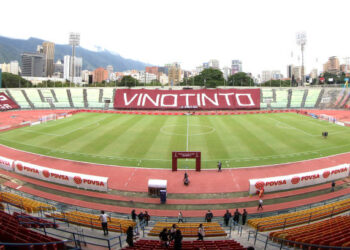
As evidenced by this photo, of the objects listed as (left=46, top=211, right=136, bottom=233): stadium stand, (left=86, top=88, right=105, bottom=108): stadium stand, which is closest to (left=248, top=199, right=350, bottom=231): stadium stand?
(left=46, top=211, right=136, bottom=233): stadium stand

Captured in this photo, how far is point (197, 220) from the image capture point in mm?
17484

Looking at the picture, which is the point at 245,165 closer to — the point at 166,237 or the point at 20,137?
the point at 166,237

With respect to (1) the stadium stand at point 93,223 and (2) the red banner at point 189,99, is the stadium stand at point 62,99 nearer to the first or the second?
(2) the red banner at point 189,99

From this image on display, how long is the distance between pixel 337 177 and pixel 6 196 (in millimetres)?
27693

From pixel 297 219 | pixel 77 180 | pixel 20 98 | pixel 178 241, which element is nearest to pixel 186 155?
pixel 77 180

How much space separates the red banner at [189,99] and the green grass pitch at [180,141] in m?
25.6

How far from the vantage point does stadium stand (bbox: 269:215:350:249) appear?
1042 centimetres

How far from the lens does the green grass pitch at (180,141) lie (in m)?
29.5

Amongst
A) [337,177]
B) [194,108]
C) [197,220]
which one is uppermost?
[194,108]

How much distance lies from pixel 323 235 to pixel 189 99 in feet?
227

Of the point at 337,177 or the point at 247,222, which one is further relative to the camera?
the point at 337,177

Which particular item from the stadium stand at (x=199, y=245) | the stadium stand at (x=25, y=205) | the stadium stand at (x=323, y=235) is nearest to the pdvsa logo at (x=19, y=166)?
the stadium stand at (x=25, y=205)

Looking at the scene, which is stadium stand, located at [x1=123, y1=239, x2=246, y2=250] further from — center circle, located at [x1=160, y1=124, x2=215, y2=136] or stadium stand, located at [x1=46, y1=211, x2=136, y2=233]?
center circle, located at [x1=160, y1=124, x2=215, y2=136]

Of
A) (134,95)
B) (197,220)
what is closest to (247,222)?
(197,220)
